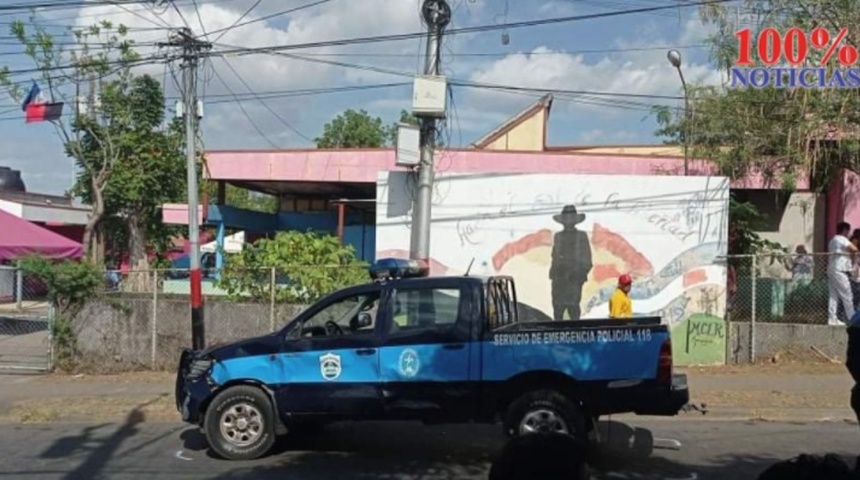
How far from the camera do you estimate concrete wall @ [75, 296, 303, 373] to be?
1552 centimetres

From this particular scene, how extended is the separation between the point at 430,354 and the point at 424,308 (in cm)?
47

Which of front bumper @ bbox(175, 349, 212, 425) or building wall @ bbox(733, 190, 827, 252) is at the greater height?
building wall @ bbox(733, 190, 827, 252)

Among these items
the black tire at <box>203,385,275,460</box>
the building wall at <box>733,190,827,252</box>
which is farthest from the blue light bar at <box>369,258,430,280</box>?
the building wall at <box>733,190,827,252</box>

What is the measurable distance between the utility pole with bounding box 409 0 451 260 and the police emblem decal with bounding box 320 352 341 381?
5347 mm

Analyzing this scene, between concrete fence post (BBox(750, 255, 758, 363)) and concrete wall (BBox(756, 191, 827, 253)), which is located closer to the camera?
concrete fence post (BBox(750, 255, 758, 363))

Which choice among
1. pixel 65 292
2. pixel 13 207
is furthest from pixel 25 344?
pixel 13 207

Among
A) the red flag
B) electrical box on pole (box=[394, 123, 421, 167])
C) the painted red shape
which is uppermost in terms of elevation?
→ the red flag

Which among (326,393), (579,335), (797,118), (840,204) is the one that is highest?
(797,118)

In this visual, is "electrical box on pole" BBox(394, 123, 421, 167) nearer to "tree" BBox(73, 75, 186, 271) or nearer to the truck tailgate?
the truck tailgate

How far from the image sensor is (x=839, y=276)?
14.9 meters

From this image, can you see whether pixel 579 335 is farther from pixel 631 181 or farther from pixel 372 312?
pixel 631 181

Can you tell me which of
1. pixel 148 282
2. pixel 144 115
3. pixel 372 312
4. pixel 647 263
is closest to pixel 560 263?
pixel 647 263

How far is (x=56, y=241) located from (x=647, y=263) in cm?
1449

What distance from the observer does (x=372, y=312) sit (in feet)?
30.5
